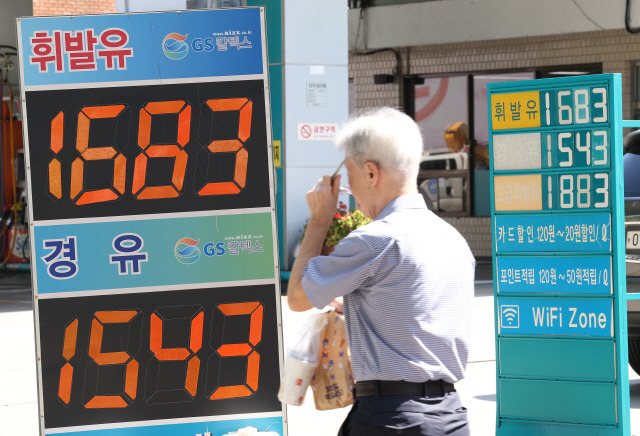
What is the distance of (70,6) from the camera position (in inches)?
661

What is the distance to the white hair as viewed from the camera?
339 cm

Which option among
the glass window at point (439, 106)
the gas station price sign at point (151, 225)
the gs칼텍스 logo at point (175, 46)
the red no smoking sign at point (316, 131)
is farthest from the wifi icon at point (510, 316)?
the glass window at point (439, 106)

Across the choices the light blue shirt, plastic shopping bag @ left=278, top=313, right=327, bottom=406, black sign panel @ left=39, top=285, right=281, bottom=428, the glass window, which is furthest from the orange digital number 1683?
the glass window

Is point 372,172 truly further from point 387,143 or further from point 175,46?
point 175,46

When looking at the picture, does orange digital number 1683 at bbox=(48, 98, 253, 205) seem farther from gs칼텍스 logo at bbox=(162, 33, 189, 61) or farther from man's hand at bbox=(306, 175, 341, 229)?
man's hand at bbox=(306, 175, 341, 229)

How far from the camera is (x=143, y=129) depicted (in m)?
5.13

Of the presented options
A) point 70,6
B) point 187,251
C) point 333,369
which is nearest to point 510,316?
point 187,251

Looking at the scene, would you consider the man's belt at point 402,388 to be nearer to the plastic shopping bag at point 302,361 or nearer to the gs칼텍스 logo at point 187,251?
the plastic shopping bag at point 302,361

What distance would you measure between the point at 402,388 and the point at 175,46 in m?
2.46

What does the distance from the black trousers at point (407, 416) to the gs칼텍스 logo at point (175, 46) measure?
2351mm

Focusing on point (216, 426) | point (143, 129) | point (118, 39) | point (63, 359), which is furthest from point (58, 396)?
point (118, 39)

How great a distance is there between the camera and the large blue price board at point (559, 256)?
585cm

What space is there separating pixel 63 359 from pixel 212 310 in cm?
71

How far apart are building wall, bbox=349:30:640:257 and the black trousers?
1708cm
